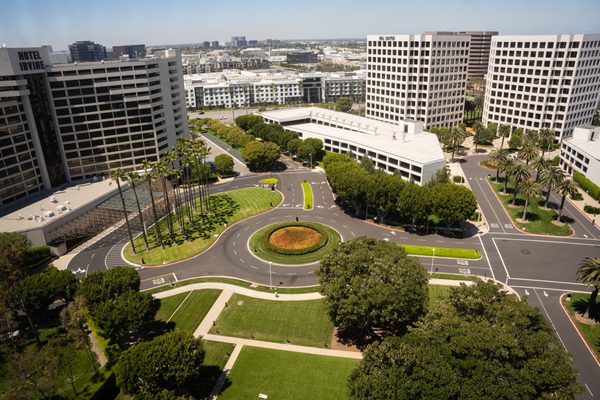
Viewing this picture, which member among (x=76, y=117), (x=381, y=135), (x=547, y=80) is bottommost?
(x=381, y=135)

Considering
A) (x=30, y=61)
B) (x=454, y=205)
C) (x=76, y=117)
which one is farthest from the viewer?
(x=76, y=117)

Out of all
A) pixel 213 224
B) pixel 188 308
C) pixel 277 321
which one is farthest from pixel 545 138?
pixel 188 308

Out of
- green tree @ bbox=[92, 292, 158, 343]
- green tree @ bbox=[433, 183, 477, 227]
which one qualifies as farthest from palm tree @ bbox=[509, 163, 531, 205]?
green tree @ bbox=[92, 292, 158, 343]

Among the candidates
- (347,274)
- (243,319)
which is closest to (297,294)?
(243,319)

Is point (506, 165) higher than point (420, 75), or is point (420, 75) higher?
point (420, 75)

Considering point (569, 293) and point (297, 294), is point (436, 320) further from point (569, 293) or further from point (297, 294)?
point (569, 293)

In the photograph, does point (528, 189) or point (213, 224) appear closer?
point (528, 189)

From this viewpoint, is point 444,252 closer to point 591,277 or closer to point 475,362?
point 591,277
